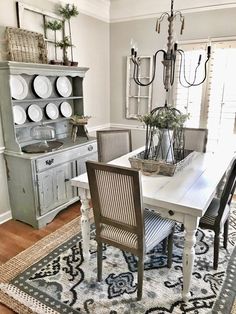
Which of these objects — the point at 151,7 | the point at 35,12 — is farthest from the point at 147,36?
the point at 35,12

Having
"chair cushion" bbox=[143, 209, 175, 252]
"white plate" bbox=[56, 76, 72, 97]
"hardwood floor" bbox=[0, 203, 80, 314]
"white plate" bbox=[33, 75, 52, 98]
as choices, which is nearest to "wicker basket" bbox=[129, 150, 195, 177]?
"chair cushion" bbox=[143, 209, 175, 252]

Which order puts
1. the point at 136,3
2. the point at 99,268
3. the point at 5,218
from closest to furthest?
1. the point at 99,268
2. the point at 5,218
3. the point at 136,3

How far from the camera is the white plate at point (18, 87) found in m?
2.73

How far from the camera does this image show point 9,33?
258 cm

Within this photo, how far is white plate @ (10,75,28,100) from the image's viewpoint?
273cm

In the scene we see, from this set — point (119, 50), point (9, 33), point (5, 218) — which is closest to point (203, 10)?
point (119, 50)

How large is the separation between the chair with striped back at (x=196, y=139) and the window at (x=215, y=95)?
19.8 inches

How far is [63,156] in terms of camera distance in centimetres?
293

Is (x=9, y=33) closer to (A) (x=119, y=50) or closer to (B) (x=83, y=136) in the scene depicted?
(B) (x=83, y=136)

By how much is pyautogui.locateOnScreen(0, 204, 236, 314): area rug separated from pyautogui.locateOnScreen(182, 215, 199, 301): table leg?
0.13m

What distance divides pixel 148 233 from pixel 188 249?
0.95ft

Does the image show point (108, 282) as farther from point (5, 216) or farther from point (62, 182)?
point (5, 216)

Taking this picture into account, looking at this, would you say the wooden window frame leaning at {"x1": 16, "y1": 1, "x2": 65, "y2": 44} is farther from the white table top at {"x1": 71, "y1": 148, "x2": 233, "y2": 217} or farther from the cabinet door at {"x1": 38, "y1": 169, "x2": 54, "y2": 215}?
the white table top at {"x1": 71, "y1": 148, "x2": 233, "y2": 217}

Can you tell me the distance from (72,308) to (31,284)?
421 mm
